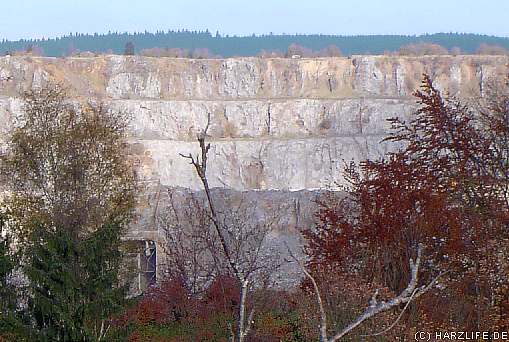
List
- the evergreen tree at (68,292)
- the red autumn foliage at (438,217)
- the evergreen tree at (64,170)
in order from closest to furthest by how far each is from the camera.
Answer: the evergreen tree at (68,292), the red autumn foliage at (438,217), the evergreen tree at (64,170)

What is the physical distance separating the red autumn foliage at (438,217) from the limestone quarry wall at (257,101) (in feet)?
144

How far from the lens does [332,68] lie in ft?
234

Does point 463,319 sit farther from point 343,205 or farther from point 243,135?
point 243,135

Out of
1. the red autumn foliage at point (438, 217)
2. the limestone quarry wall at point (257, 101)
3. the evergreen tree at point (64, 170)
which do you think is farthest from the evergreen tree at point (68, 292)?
the limestone quarry wall at point (257, 101)

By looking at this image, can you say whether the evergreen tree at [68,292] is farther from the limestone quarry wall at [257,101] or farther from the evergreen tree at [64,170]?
the limestone quarry wall at [257,101]

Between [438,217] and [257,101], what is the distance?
58624 millimetres

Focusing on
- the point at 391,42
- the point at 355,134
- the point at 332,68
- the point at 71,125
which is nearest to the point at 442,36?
the point at 391,42

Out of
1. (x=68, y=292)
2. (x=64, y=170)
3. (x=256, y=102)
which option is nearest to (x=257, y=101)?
(x=256, y=102)

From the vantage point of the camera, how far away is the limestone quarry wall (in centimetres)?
5941

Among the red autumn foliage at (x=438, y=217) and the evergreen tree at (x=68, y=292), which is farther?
the red autumn foliage at (x=438, y=217)

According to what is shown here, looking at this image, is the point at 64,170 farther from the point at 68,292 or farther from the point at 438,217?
the point at 438,217

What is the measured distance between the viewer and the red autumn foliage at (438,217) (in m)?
8.59

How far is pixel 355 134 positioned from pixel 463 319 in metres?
54.8

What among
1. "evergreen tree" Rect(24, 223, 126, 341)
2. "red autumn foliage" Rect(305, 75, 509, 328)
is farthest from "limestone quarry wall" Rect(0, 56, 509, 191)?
"evergreen tree" Rect(24, 223, 126, 341)
